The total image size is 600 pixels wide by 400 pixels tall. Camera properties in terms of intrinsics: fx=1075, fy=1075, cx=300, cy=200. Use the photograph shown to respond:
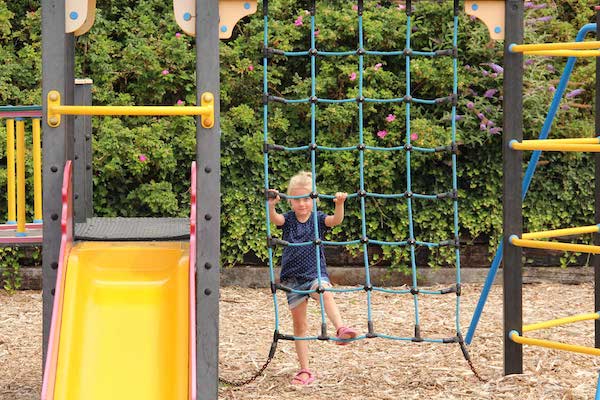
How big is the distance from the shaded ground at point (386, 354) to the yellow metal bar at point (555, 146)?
3.71ft

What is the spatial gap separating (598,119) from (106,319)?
114 inches

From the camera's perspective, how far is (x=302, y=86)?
28.4 ft

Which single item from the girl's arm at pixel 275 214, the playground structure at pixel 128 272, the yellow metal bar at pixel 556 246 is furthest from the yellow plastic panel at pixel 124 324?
the yellow metal bar at pixel 556 246

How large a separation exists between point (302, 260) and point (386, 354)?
113 centimetres

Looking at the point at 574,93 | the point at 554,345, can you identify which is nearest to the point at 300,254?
the point at 554,345

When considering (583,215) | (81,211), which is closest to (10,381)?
(81,211)

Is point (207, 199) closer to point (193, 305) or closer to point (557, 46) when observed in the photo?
point (193, 305)

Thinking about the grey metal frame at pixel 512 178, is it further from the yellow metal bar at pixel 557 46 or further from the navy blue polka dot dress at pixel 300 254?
the navy blue polka dot dress at pixel 300 254

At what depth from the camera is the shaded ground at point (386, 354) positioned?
529 centimetres

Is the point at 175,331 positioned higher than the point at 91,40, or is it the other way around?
the point at 91,40

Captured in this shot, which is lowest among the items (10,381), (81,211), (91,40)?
(10,381)

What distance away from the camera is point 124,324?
14.3 ft

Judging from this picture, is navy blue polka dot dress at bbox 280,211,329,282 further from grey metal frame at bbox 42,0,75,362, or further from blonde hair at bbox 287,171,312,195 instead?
grey metal frame at bbox 42,0,75,362

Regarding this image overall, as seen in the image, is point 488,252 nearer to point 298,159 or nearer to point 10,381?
point 298,159
